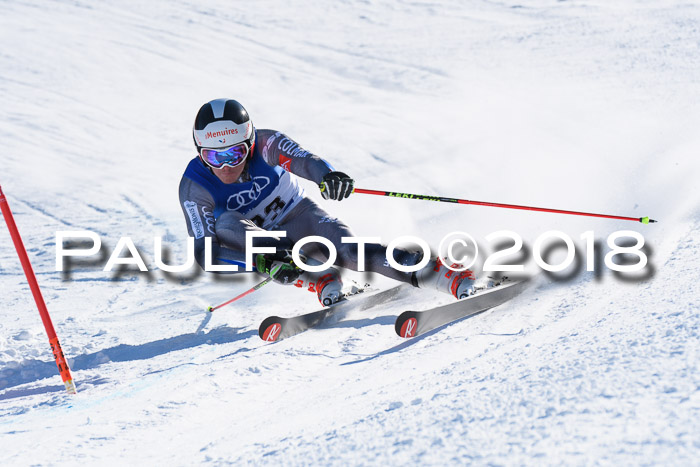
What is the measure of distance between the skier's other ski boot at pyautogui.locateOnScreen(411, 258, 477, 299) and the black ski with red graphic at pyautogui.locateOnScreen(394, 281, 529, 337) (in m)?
0.07

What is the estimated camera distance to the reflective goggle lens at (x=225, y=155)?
429 cm

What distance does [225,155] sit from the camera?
14.1ft

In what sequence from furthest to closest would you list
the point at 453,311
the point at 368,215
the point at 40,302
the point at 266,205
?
the point at 368,215 < the point at 266,205 < the point at 453,311 < the point at 40,302

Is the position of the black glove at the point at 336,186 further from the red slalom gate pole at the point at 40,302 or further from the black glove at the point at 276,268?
the red slalom gate pole at the point at 40,302

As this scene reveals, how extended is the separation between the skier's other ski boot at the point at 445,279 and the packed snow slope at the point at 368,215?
0.28 metres

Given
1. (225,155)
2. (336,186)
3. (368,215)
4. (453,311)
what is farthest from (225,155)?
(368,215)

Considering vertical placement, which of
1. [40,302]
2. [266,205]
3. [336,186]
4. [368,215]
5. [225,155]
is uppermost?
[225,155]

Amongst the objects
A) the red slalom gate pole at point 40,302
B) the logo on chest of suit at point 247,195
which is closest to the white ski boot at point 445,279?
the logo on chest of suit at point 247,195

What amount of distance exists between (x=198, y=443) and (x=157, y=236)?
4.36 meters

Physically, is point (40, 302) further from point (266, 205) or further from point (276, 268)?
point (266, 205)

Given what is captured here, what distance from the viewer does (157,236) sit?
265 inches

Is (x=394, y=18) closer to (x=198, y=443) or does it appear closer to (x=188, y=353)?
(x=188, y=353)

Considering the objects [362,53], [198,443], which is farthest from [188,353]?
[362,53]

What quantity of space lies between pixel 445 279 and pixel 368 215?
109 inches
